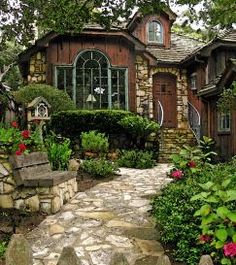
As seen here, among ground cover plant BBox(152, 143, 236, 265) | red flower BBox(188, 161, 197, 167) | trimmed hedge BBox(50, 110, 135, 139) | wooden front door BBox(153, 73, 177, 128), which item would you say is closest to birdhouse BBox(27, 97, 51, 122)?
trimmed hedge BBox(50, 110, 135, 139)

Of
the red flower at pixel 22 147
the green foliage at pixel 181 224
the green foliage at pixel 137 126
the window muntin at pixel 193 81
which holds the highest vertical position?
the window muntin at pixel 193 81

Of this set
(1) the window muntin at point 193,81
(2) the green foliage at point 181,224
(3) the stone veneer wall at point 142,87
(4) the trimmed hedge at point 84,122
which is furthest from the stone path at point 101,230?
(1) the window muntin at point 193,81

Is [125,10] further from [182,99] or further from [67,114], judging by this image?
[182,99]

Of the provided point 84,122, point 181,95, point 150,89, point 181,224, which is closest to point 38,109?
point 84,122

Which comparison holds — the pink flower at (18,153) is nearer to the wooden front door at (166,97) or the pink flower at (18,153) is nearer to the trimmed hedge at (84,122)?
the trimmed hedge at (84,122)

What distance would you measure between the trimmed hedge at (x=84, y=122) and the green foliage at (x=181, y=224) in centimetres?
806

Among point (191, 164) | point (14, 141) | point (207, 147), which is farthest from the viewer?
point (207, 147)

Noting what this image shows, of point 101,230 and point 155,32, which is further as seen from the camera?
point 155,32

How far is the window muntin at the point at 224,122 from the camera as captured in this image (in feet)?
44.2

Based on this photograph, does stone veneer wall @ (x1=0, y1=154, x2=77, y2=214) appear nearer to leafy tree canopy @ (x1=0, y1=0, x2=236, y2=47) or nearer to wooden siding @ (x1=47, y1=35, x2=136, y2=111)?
leafy tree canopy @ (x1=0, y1=0, x2=236, y2=47)

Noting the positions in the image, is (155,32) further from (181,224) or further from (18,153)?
(181,224)

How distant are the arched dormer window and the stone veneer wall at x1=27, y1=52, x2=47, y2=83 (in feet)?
19.0

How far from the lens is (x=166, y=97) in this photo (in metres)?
18.3

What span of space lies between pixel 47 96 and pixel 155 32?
7642 millimetres
